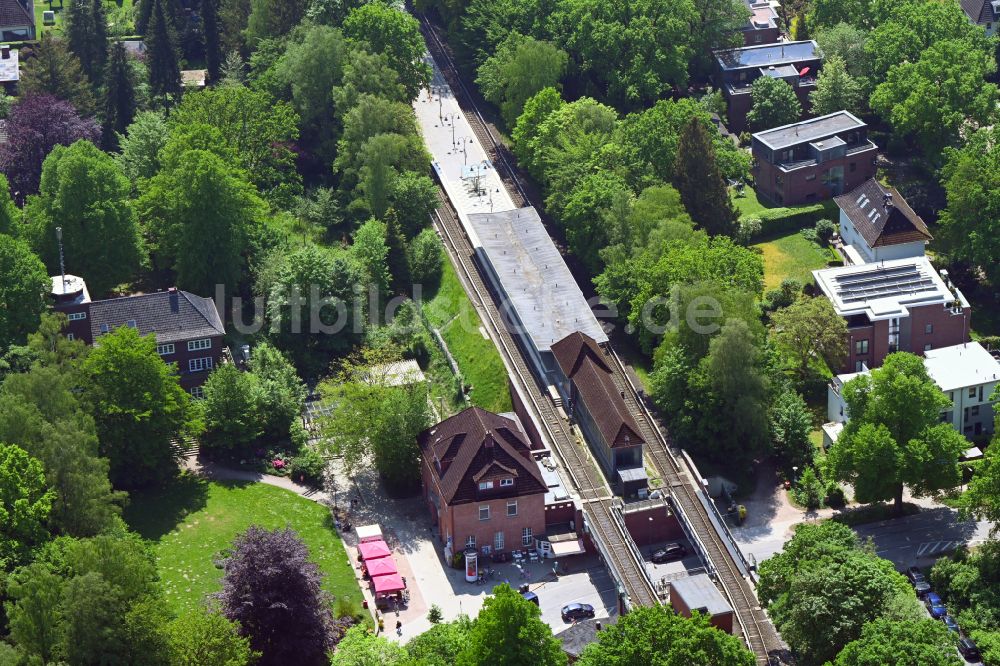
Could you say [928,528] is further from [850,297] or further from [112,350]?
[112,350]

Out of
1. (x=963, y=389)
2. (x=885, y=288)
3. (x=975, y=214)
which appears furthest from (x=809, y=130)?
(x=963, y=389)

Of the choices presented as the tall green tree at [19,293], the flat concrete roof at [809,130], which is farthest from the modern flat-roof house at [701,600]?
the flat concrete roof at [809,130]

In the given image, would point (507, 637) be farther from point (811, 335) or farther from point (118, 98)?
point (118, 98)

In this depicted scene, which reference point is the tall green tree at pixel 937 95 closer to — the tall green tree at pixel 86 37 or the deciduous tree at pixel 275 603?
the tall green tree at pixel 86 37

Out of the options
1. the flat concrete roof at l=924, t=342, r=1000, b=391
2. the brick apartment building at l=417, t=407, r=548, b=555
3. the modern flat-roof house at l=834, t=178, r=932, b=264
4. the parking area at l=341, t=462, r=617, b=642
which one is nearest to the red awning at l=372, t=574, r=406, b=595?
the parking area at l=341, t=462, r=617, b=642

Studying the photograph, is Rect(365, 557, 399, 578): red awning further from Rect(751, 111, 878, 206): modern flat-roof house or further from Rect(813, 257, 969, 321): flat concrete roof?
Rect(751, 111, 878, 206): modern flat-roof house
